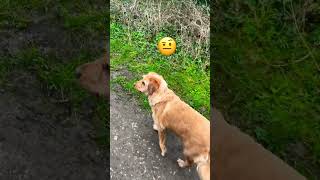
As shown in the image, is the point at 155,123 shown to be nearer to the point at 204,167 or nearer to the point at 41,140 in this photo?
the point at 204,167

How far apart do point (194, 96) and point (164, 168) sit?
35.6 inches

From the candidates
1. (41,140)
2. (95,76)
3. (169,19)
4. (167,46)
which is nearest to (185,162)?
(95,76)

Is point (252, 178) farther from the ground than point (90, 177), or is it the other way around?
point (252, 178)

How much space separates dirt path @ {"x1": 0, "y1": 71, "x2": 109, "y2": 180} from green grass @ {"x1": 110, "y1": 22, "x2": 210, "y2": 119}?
0.66m

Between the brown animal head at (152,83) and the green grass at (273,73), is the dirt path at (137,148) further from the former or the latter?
the green grass at (273,73)

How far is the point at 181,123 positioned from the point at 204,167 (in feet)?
1.21

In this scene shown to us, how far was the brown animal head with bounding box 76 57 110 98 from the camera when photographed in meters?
4.38

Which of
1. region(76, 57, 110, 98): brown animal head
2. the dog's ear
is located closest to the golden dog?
the dog's ear

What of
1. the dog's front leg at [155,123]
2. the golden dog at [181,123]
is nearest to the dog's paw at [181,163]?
the golden dog at [181,123]

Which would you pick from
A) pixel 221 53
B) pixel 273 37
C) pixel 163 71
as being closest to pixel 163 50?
A: pixel 163 71

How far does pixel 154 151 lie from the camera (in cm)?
421

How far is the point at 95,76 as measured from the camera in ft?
14.4

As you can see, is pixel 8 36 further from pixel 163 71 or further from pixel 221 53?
pixel 221 53

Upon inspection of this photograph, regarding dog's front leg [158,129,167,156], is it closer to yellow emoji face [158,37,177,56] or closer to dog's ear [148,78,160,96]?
dog's ear [148,78,160,96]
